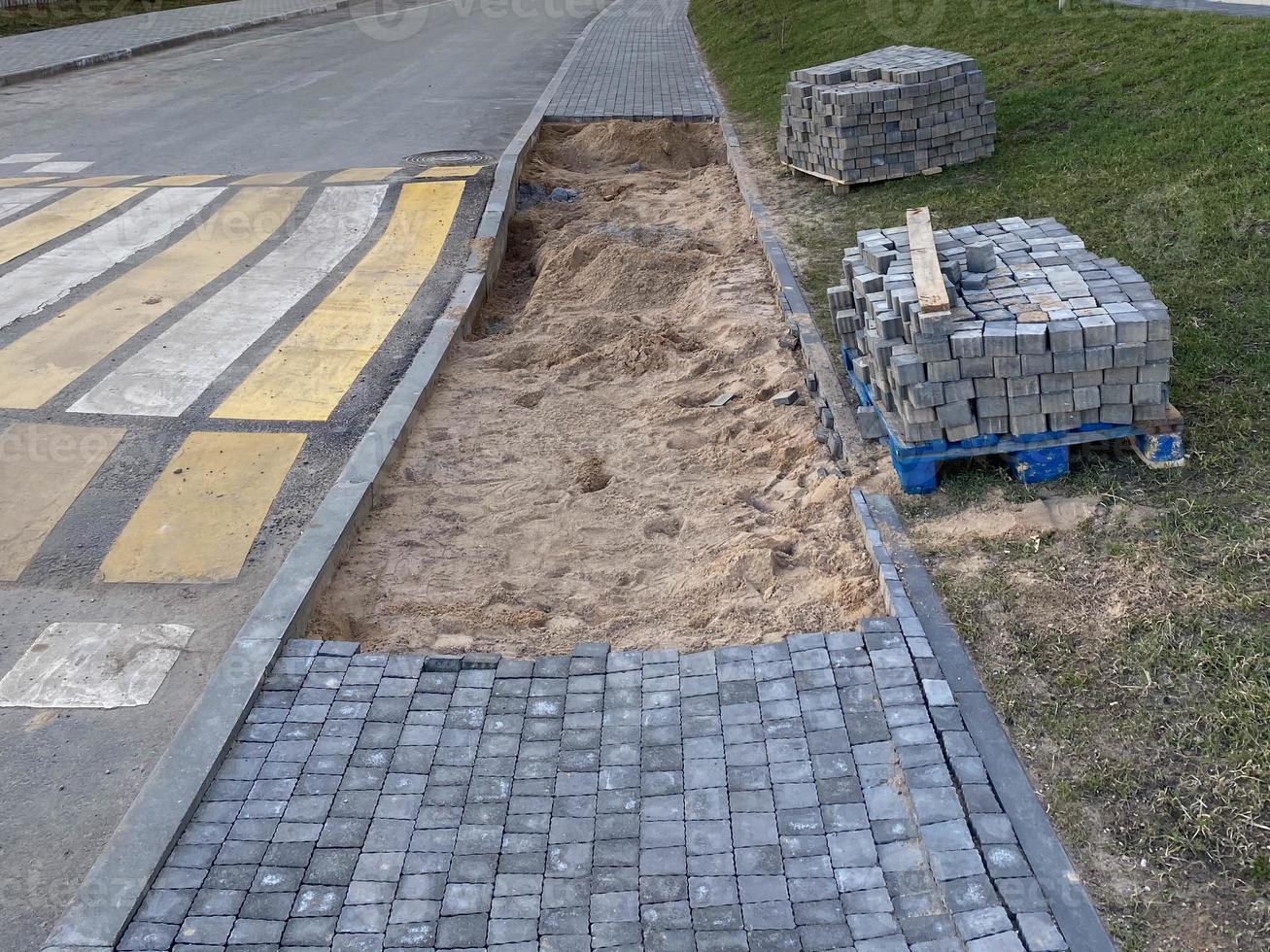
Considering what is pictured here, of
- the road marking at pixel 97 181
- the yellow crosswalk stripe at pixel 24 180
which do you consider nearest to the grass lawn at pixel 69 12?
the yellow crosswalk stripe at pixel 24 180

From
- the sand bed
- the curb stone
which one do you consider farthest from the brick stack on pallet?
the sand bed

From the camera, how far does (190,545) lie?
692cm

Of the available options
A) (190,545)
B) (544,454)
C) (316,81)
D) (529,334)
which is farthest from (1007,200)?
(316,81)

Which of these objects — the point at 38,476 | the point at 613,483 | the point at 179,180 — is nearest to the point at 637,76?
the point at 179,180

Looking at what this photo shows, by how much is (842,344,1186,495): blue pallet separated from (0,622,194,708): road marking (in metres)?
4.31

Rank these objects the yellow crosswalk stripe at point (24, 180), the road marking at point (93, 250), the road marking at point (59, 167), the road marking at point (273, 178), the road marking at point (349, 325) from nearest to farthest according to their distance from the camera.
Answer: the road marking at point (349, 325)
the road marking at point (93, 250)
the road marking at point (273, 178)
the yellow crosswalk stripe at point (24, 180)
the road marking at point (59, 167)

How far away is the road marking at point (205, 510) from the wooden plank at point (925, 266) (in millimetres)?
4424

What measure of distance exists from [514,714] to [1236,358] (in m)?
5.43

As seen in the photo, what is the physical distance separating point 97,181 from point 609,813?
1327 cm

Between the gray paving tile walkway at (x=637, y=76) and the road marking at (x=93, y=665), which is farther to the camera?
the gray paving tile walkway at (x=637, y=76)

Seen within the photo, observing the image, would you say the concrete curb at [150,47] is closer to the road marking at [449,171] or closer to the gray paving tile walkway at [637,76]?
the gray paving tile walkway at [637,76]

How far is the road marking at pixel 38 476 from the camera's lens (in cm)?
699

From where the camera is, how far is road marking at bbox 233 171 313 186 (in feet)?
46.5

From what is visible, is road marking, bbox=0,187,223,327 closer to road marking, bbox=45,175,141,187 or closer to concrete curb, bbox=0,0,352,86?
road marking, bbox=45,175,141,187
